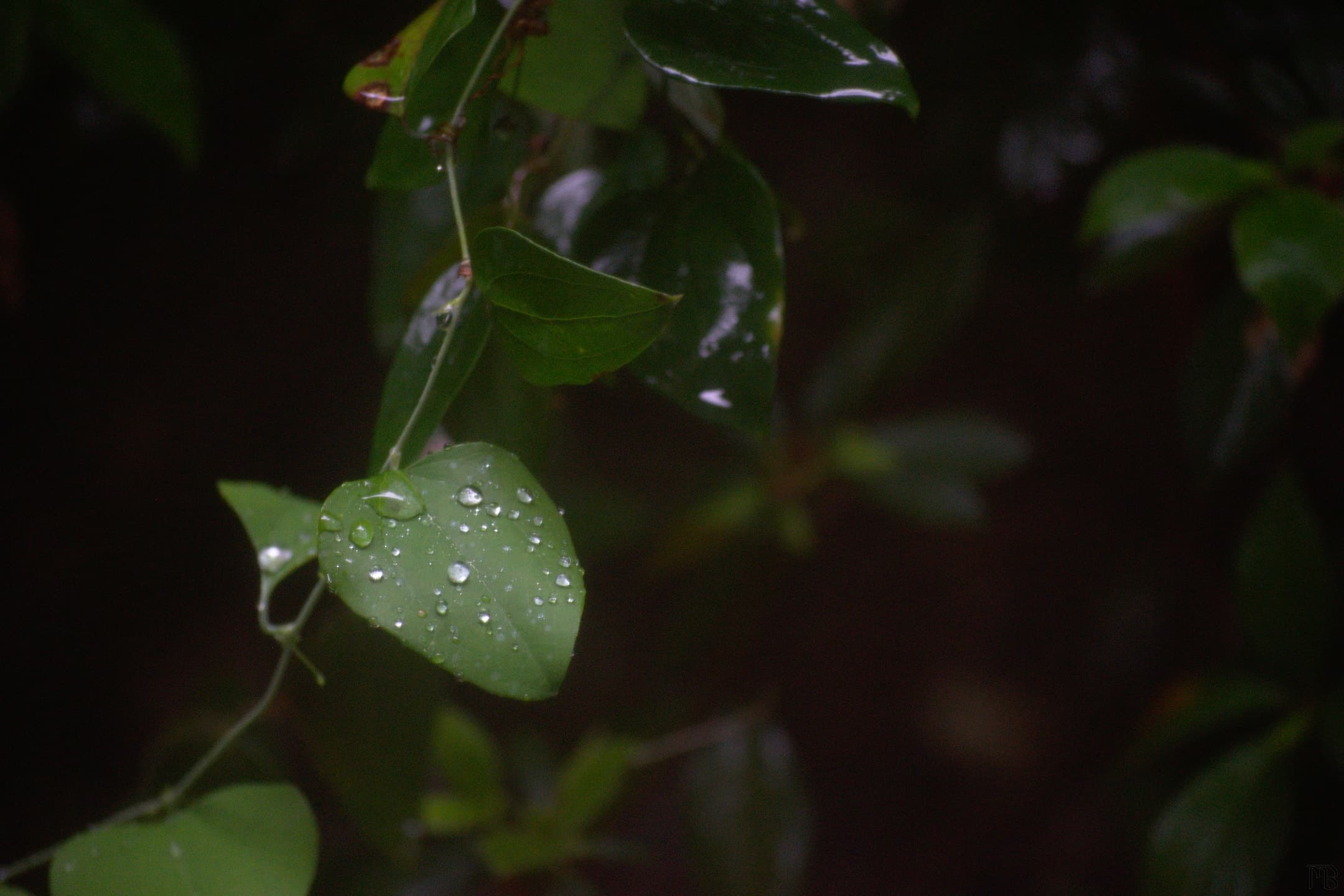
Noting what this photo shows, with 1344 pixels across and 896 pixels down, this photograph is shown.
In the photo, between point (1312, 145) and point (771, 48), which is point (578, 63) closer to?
point (771, 48)

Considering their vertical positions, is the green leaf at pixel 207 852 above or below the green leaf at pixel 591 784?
above

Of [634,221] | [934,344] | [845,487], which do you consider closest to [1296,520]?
[934,344]

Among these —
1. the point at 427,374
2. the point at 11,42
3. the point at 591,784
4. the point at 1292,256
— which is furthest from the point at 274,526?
the point at 1292,256

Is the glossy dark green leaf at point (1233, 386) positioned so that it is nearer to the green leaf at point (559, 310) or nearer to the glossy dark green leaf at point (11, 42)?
the green leaf at point (559, 310)

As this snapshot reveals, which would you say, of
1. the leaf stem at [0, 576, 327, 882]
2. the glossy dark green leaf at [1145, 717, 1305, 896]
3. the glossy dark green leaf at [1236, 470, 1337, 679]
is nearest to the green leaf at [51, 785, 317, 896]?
the leaf stem at [0, 576, 327, 882]

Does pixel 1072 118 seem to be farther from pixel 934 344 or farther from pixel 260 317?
pixel 260 317

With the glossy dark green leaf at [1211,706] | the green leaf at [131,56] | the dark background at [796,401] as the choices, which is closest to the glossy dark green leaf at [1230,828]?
the glossy dark green leaf at [1211,706]

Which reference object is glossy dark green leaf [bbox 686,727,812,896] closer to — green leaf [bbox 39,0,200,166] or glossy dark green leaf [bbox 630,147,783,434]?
glossy dark green leaf [bbox 630,147,783,434]
